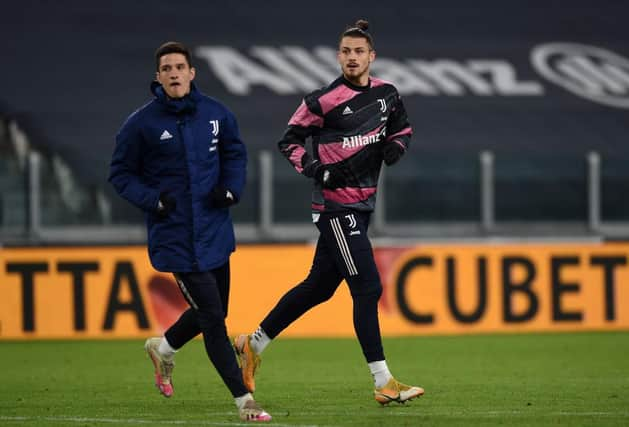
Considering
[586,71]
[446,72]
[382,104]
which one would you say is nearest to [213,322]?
[382,104]

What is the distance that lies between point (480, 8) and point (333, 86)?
15.4 m

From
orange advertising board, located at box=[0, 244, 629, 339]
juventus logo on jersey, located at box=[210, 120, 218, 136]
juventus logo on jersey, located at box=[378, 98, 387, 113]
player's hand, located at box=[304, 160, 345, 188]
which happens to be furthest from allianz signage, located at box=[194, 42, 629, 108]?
juventus logo on jersey, located at box=[210, 120, 218, 136]

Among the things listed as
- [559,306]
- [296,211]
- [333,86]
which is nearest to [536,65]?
[296,211]

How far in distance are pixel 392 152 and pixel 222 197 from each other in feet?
3.80

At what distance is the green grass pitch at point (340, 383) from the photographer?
6.94m

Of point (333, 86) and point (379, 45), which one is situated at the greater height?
point (379, 45)

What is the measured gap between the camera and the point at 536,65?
72.0 ft

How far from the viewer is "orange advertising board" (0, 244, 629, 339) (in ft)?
43.4

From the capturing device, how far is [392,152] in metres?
7.56

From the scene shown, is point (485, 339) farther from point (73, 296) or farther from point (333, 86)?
point (333, 86)

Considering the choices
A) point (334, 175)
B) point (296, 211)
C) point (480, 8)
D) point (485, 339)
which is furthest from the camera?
point (480, 8)

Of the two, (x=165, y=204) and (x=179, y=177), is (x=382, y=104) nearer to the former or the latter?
(x=179, y=177)

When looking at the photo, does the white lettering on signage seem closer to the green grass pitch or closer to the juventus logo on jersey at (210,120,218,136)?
the green grass pitch

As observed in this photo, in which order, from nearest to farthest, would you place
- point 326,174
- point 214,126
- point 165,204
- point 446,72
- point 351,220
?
point 165,204 → point 214,126 → point 326,174 → point 351,220 → point 446,72
